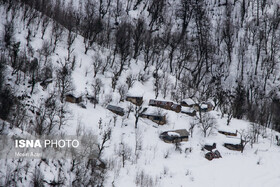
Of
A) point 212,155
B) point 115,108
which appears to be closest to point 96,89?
point 115,108

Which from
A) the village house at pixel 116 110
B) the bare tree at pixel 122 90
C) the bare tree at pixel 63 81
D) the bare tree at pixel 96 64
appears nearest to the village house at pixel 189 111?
the bare tree at pixel 122 90

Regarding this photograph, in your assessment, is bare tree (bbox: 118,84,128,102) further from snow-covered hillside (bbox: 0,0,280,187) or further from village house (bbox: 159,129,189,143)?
village house (bbox: 159,129,189,143)

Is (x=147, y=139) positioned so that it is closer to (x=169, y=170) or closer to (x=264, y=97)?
(x=169, y=170)

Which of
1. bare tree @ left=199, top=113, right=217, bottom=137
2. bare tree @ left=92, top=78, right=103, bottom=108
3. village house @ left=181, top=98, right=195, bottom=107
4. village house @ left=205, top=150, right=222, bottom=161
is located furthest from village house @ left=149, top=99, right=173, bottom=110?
village house @ left=205, top=150, right=222, bottom=161

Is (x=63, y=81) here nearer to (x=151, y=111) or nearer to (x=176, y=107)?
(x=151, y=111)

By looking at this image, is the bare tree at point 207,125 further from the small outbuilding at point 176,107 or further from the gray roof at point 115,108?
the gray roof at point 115,108
